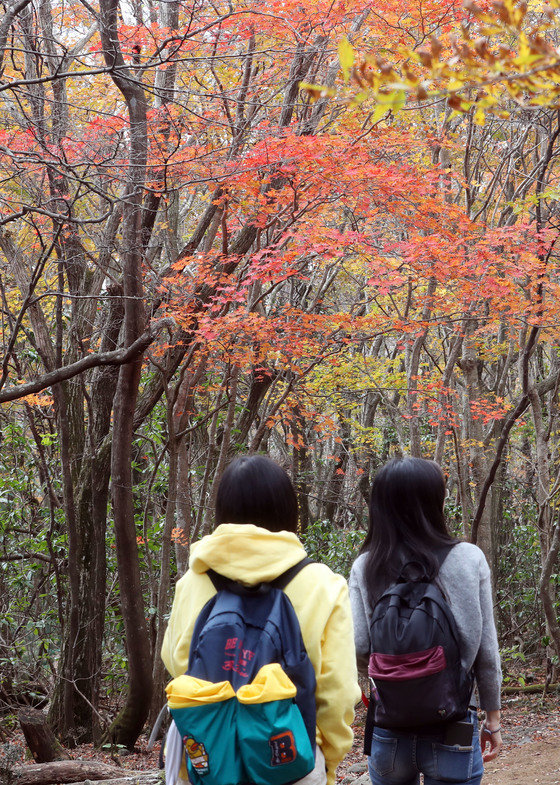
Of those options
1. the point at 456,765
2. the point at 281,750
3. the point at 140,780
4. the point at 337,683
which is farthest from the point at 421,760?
the point at 140,780

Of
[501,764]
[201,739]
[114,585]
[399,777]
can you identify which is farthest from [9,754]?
[114,585]

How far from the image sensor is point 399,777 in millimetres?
2275

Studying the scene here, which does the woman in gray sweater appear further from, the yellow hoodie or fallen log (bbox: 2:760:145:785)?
fallen log (bbox: 2:760:145:785)

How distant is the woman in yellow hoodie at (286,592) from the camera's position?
1769 millimetres

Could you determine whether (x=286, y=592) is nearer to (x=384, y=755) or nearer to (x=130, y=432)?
(x=384, y=755)

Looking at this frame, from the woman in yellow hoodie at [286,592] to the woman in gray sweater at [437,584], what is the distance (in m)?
0.50

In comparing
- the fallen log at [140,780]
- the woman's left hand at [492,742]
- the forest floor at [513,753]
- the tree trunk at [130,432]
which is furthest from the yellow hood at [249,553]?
the tree trunk at [130,432]

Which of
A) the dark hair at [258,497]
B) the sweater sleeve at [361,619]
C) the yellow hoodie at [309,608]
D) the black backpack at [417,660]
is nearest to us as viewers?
the yellow hoodie at [309,608]

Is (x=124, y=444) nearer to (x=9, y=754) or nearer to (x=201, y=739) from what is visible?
(x=9, y=754)

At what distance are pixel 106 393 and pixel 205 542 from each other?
6945mm

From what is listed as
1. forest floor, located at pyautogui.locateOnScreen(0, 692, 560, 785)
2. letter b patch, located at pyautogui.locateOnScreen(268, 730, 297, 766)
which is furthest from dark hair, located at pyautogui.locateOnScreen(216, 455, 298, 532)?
forest floor, located at pyautogui.locateOnScreen(0, 692, 560, 785)

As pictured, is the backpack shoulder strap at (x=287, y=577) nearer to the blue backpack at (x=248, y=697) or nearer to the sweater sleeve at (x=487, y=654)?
the blue backpack at (x=248, y=697)

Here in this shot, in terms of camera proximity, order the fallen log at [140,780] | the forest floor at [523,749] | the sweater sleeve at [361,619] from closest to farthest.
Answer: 1. the sweater sleeve at [361,619]
2. the fallen log at [140,780]
3. the forest floor at [523,749]

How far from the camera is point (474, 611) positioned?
225 cm
